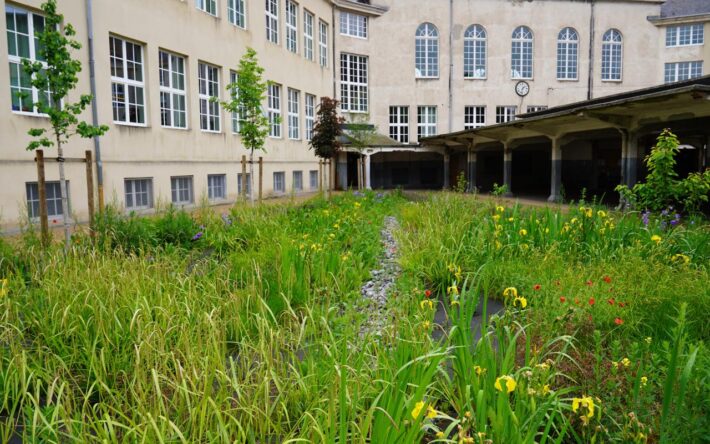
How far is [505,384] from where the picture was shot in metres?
2.66

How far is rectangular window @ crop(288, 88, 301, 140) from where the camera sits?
87.9ft

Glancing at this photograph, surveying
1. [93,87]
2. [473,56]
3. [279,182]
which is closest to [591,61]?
[473,56]

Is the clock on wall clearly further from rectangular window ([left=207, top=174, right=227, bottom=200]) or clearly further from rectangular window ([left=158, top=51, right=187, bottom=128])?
rectangular window ([left=158, top=51, right=187, bottom=128])

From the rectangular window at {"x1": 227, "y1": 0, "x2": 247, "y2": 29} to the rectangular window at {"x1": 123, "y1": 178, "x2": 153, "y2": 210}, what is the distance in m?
7.82

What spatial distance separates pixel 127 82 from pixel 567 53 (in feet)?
102

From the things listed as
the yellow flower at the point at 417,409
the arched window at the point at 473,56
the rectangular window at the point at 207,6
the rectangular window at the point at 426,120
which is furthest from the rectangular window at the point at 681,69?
the yellow flower at the point at 417,409

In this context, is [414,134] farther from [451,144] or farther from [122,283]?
[122,283]

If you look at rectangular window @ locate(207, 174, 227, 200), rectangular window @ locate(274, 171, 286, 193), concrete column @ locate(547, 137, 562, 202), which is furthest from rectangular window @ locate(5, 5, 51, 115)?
concrete column @ locate(547, 137, 562, 202)

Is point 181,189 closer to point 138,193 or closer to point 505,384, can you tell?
point 138,193

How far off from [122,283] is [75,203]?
10668 millimetres

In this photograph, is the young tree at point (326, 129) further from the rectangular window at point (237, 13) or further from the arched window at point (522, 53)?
the arched window at point (522, 53)

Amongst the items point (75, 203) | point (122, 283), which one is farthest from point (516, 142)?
point (122, 283)

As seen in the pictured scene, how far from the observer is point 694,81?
16.3 meters

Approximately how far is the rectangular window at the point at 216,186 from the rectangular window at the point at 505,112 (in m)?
22.3
